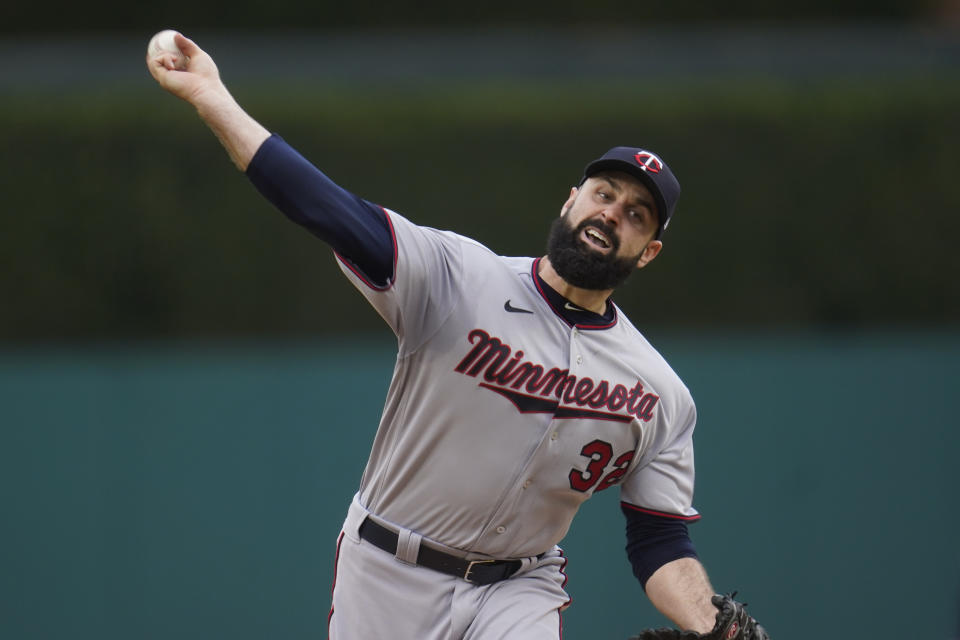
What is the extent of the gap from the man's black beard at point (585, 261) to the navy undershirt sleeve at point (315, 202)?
0.59 meters

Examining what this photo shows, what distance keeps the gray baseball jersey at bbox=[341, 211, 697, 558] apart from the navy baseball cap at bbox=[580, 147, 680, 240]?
1.12 ft

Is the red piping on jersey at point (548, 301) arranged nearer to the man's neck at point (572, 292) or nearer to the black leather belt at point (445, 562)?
the man's neck at point (572, 292)

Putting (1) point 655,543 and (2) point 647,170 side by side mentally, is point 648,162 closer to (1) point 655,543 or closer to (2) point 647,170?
(2) point 647,170

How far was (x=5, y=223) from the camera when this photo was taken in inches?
263

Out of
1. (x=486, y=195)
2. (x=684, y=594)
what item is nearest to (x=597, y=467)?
(x=684, y=594)

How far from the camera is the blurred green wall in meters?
6.57

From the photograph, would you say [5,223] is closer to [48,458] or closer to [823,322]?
[48,458]

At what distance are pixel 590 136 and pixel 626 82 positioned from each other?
538mm

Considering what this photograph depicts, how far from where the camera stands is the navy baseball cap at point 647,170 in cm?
304

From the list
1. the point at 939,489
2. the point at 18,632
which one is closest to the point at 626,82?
the point at 939,489

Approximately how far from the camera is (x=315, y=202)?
2.48m

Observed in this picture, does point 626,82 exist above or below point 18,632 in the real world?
above

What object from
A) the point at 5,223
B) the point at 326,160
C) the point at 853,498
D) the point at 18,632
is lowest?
the point at 18,632

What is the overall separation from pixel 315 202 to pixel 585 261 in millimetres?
811
